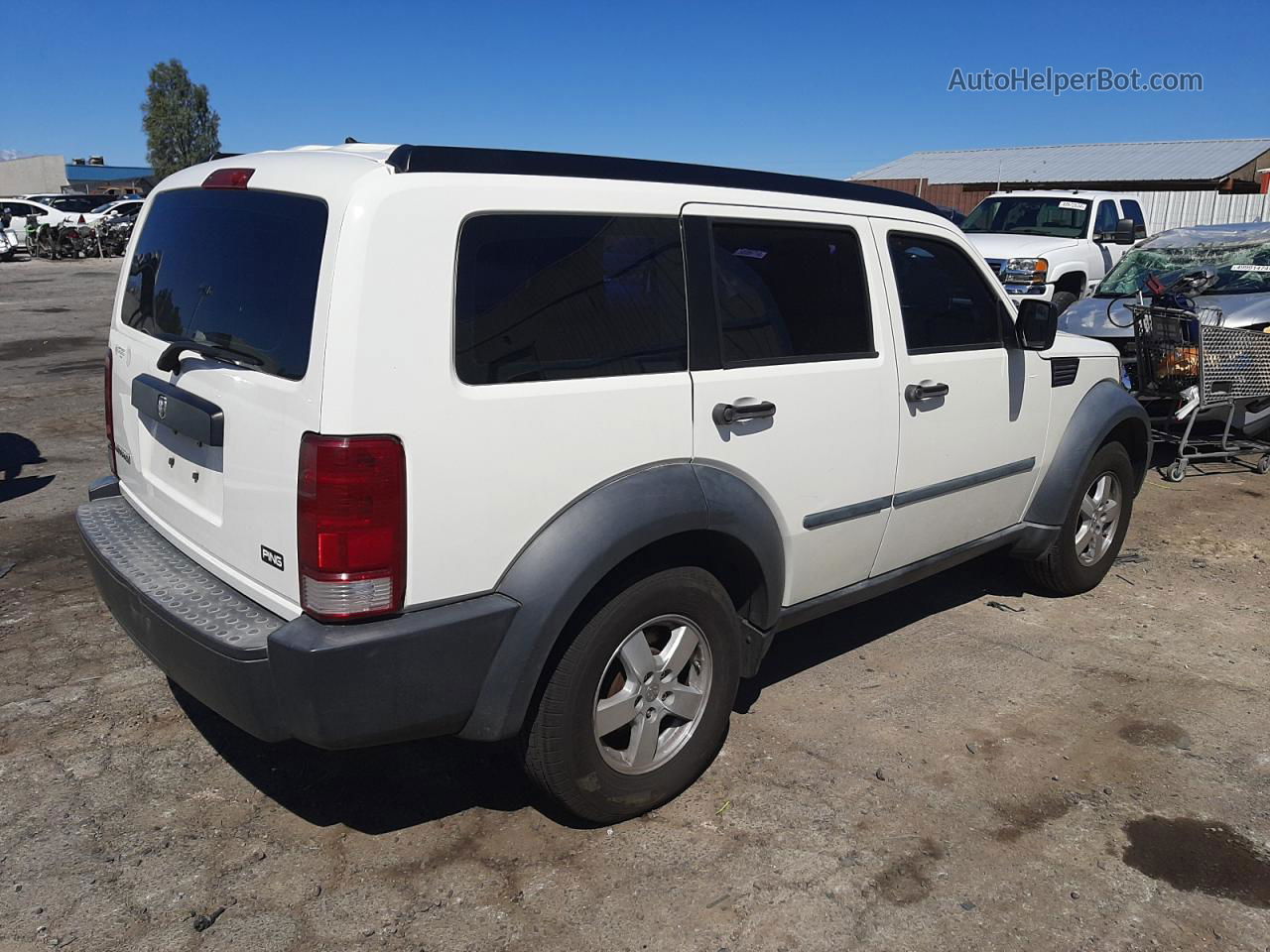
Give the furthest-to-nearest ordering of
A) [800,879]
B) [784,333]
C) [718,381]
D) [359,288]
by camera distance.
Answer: [784,333]
[718,381]
[800,879]
[359,288]

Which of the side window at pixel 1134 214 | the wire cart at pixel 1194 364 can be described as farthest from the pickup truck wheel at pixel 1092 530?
the side window at pixel 1134 214

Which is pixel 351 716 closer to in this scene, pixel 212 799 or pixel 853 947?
pixel 212 799

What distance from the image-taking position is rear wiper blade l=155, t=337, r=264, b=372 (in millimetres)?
2818

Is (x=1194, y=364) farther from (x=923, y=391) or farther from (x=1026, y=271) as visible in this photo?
(x=1026, y=271)

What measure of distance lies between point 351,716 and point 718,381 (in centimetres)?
146

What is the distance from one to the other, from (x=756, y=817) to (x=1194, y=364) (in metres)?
5.67

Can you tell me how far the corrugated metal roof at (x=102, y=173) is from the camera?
7881cm

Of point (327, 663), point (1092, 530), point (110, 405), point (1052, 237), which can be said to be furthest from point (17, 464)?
point (1052, 237)

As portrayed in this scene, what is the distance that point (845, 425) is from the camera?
142 inches

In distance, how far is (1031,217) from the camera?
13.3 meters

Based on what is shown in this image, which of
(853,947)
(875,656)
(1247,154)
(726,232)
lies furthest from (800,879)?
(1247,154)

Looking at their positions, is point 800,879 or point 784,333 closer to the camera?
point 800,879

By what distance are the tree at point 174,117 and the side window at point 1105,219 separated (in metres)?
80.3

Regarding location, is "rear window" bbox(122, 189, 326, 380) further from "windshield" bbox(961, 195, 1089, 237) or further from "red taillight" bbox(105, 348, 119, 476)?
"windshield" bbox(961, 195, 1089, 237)
